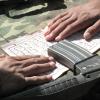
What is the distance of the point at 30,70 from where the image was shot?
57.2 inches

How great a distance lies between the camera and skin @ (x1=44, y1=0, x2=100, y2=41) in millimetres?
1731

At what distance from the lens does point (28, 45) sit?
1.71m

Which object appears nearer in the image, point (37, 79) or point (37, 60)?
point (37, 79)


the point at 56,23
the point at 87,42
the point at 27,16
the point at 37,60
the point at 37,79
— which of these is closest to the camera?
the point at 37,79

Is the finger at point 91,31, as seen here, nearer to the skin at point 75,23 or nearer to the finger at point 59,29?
the skin at point 75,23

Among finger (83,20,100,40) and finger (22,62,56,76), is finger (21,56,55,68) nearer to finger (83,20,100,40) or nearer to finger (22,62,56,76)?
finger (22,62,56,76)

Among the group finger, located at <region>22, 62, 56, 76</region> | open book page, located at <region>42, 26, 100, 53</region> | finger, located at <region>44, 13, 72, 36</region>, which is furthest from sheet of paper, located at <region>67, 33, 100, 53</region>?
finger, located at <region>22, 62, 56, 76</region>

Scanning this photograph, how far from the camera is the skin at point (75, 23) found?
5.68ft

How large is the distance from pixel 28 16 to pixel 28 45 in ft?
1.25

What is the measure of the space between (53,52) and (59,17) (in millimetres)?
317

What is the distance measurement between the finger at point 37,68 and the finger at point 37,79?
48 mm

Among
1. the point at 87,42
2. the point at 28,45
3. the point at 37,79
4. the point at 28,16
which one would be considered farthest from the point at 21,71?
the point at 28,16

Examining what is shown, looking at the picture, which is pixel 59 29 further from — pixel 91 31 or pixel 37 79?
pixel 37 79

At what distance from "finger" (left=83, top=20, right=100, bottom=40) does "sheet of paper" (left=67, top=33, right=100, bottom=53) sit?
2 centimetres
